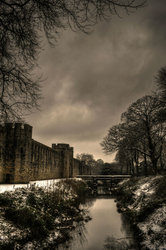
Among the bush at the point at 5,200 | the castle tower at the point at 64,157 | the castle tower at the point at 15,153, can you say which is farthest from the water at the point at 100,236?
the castle tower at the point at 64,157

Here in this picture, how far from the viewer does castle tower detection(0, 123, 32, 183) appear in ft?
50.2

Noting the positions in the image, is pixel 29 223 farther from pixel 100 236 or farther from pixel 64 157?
pixel 64 157

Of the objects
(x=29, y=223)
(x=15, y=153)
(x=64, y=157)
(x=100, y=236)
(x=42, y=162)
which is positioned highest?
(x=64, y=157)

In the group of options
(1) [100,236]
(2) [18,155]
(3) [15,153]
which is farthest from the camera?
(2) [18,155]

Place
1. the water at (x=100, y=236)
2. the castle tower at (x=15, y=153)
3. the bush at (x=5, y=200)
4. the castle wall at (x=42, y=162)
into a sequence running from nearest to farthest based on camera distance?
the water at (x=100, y=236) < the bush at (x=5, y=200) < the castle tower at (x=15, y=153) < the castle wall at (x=42, y=162)

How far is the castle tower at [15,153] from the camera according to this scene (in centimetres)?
1530

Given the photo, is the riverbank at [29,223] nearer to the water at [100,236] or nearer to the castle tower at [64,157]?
the water at [100,236]

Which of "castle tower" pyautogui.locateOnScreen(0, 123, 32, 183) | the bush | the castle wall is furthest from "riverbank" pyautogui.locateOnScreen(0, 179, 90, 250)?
the castle wall

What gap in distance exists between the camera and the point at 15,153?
52.6 ft

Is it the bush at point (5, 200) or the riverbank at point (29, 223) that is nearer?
the riverbank at point (29, 223)

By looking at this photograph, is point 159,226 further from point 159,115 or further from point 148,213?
Answer: point 159,115

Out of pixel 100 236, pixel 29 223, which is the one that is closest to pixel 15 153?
pixel 29 223

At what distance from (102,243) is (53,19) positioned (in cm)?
754

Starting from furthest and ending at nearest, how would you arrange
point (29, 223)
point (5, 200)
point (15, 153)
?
point (15, 153)
point (5, 200)
point (29, 223)
